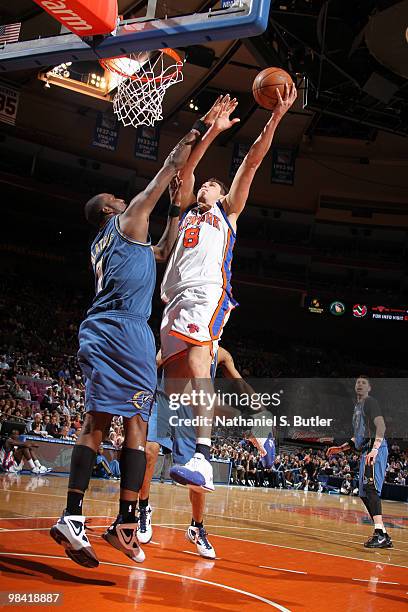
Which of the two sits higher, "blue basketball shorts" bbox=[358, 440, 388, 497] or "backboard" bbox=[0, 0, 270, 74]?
"backboard" bbox=[0, 0, 270, 74]

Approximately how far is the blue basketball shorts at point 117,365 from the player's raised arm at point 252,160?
146 cm

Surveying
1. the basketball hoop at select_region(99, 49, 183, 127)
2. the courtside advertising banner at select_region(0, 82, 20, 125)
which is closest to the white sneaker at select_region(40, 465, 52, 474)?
the basketball hoop at select_region(99, 49, 183, 127)

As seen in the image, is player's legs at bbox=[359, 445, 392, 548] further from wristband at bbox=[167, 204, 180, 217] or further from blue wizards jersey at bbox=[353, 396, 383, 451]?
wristband at bbox=[167, 204, 180, 217]

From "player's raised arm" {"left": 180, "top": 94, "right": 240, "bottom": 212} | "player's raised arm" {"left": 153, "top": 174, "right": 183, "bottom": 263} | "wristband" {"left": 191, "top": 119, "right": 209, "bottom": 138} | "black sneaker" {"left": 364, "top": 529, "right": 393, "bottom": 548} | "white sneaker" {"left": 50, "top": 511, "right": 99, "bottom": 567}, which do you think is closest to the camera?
"white sneaker" {"left": 50, "top": 511, "right": 99, "bottom": 567}

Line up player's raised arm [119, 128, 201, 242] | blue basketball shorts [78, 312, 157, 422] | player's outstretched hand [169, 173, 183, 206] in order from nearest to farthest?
blue basketball shorts [78, 312, 157, 422] < player's raised arm [119, 128, 201, 242] < player's outstretched hand [169, 173, 183, 206]

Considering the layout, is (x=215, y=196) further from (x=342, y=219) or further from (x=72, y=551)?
(x=342, y=219)

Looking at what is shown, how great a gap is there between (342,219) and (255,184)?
4149 mm

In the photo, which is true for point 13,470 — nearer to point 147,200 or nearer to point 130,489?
point 130,489

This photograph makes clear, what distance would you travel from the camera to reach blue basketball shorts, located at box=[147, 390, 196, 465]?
4.45 meters

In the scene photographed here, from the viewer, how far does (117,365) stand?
348 cm

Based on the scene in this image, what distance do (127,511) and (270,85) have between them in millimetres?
3412

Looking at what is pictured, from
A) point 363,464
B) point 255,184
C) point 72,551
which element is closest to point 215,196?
point 72,551

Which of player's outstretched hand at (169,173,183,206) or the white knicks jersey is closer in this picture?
the white knicks jersey

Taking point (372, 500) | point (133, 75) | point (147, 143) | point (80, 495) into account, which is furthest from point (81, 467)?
point (147, 143)
